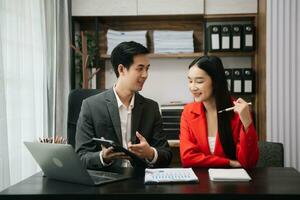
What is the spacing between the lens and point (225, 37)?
3160mm

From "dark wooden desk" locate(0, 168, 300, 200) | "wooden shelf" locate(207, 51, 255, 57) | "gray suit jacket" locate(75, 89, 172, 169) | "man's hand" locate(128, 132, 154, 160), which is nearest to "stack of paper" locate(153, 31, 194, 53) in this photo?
"wooden shelf" locate(207, 51, 255, 57)

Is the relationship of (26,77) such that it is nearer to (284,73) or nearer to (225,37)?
(225,37)

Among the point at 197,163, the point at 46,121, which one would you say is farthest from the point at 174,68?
the point at 197,163

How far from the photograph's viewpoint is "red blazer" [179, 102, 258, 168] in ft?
5.93

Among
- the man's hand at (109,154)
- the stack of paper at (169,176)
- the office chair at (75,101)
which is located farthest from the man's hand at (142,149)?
the office chair at (75,101)

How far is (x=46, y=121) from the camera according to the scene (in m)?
2.82

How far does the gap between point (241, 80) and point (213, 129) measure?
134cm

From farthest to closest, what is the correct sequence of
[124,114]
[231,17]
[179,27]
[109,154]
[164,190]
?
1. [179,27]
2. [231,17]
3. [124,114]
4. [109,154]
5. [164,190]

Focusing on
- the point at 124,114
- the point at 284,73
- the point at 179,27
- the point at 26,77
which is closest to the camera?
the point at 124,114

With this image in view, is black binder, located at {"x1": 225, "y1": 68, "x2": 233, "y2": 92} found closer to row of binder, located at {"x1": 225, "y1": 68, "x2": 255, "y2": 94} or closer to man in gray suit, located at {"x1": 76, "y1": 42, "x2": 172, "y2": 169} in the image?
row of binder, located at {"x1": 225, "y1": 68, "x2": 255, "y2": 94}

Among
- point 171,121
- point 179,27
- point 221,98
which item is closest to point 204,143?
point 221,98

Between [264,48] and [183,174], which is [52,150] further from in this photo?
[264,48]

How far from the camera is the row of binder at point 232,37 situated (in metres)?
3.16

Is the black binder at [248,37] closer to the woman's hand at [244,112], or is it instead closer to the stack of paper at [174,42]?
the stack of paper at [174,42]
